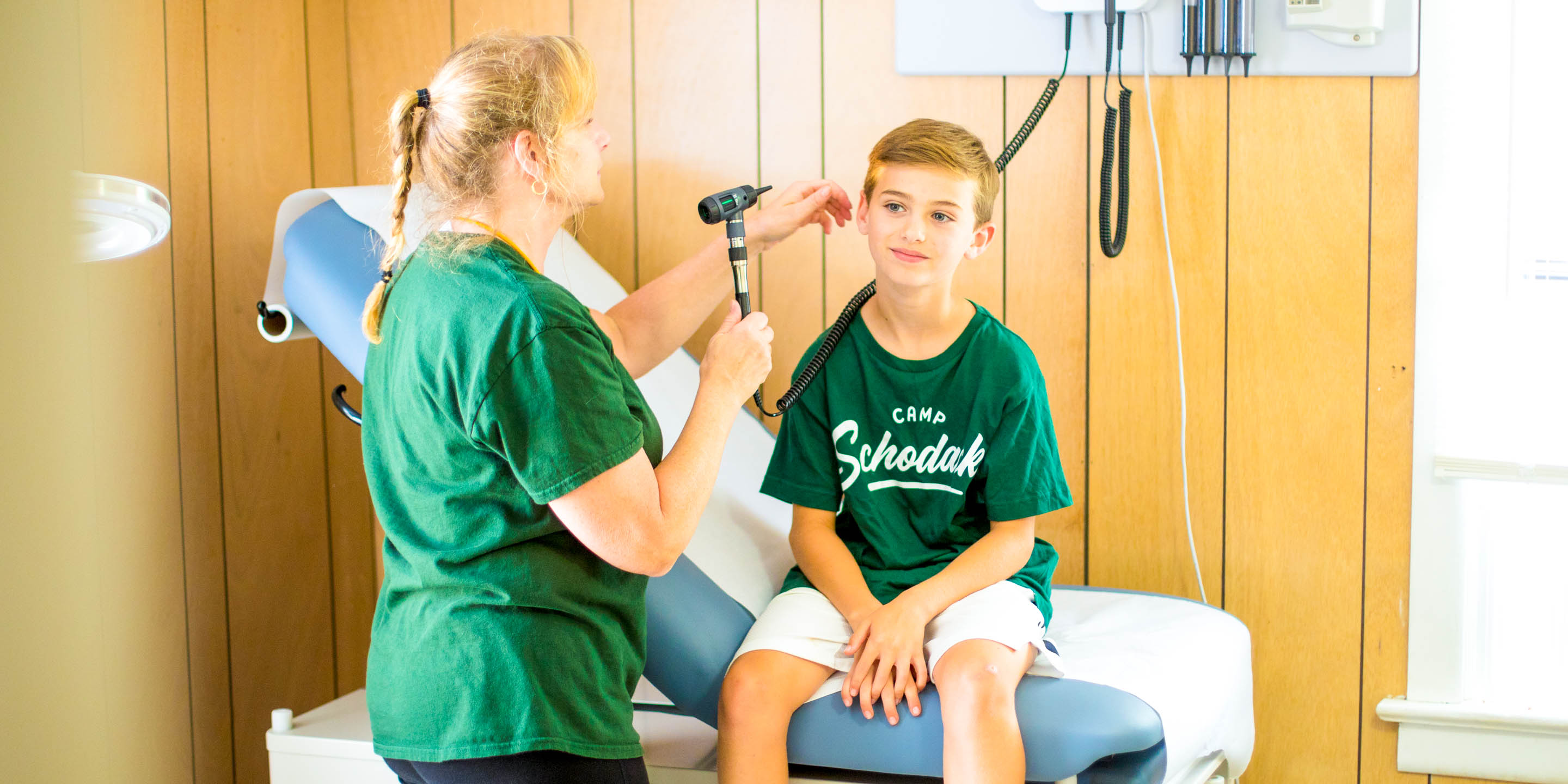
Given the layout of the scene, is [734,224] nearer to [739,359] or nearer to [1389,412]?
[739,359]

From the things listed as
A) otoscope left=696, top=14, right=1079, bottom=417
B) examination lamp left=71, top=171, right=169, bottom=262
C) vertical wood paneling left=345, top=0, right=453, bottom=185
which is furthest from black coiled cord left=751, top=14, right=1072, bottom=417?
vertical wood paneling left=345, top=0, right=453, bottom=185

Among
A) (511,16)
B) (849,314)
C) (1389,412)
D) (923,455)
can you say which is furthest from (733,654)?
(511,16)

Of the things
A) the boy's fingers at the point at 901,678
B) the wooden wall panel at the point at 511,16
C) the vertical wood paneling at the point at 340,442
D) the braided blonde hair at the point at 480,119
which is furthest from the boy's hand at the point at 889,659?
the wooden wall panel at the point at 511,16

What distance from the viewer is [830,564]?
4.05ft

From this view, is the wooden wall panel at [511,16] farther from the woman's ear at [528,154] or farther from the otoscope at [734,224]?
the woman's ear at [528,154]

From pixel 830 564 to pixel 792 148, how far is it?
76cm

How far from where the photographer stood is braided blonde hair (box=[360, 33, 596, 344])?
0.89 m

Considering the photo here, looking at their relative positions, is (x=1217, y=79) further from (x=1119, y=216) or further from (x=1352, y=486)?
(x=1352, y=486)

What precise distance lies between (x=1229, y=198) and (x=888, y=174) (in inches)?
24.8

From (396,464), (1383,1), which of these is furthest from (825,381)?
(1383,1)

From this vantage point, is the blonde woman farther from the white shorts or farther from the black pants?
the white shorts

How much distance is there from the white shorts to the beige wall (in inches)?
23.0

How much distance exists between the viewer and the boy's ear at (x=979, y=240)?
4.27ft

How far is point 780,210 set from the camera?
1353 millimetres
